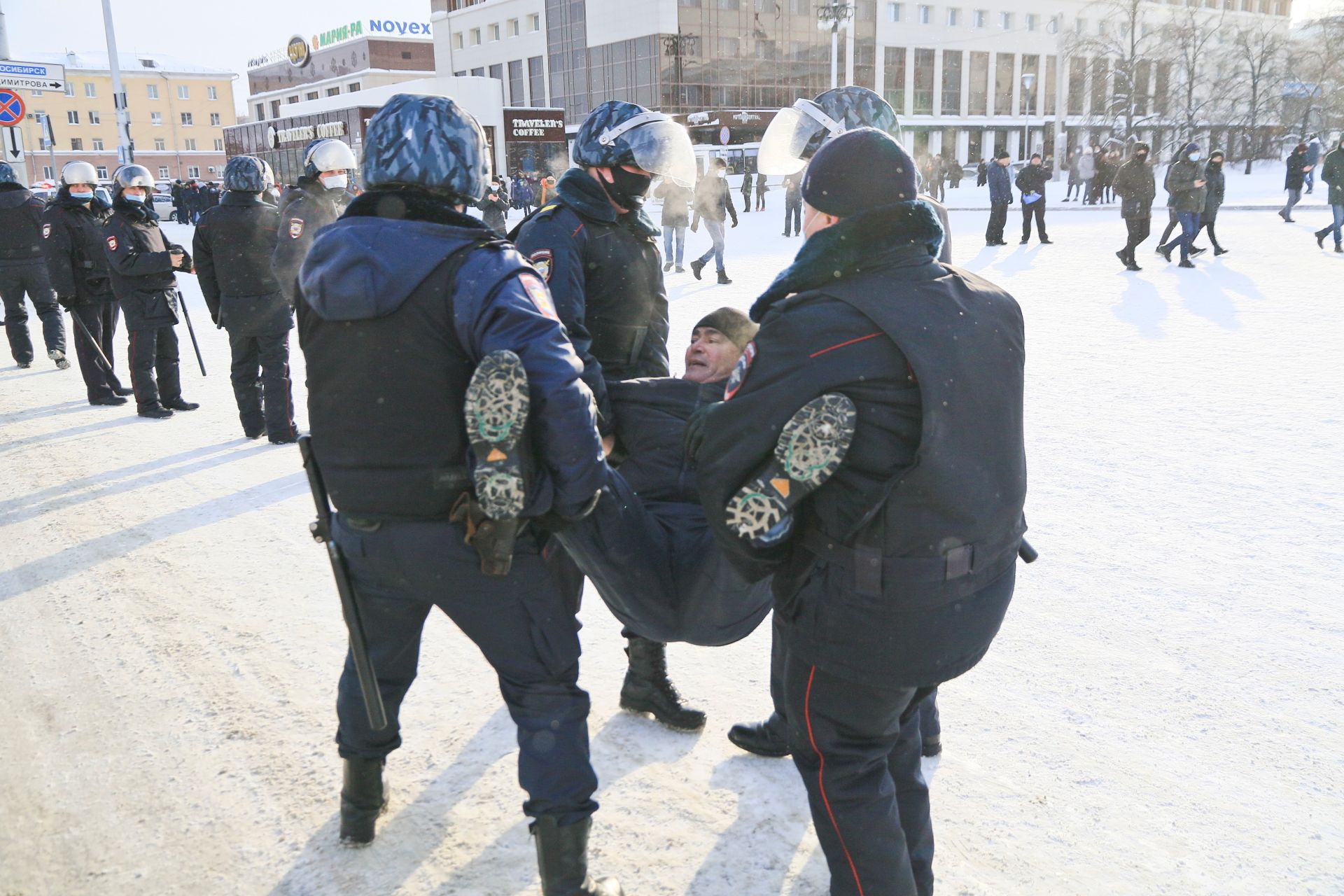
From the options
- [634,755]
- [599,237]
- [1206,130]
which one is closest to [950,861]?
[634,755]

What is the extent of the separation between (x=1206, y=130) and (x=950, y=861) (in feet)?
→ 173

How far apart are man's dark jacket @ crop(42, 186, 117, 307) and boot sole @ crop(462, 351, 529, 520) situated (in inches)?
309

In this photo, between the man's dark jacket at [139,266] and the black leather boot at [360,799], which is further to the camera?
the man's dark jacket at [139,266]

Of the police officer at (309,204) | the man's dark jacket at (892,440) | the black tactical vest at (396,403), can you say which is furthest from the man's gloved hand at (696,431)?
the police officer at (309,204)

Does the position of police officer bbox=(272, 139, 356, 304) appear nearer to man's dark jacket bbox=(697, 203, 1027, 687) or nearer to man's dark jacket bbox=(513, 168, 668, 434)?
man's dark jacket bbox=(513, 168, 668, 434)

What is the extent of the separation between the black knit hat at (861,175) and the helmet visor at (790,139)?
1.16m

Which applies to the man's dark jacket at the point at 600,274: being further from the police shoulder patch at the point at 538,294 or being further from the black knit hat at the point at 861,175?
the black knit hat at the point at 861,175

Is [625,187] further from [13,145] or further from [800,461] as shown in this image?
[13,145]

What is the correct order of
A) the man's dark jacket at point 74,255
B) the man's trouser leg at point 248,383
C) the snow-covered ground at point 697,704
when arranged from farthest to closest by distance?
the man's dark jacket at point 74,255
the man's trouser leg at point 248,383
the snow-covered ground at point 697,704

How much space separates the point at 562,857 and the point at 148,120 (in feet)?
348

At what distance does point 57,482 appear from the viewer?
608cm

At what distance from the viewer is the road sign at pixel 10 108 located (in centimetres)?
1279

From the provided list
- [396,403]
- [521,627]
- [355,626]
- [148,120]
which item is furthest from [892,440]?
[148,120]

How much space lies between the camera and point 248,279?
6.60 metres
